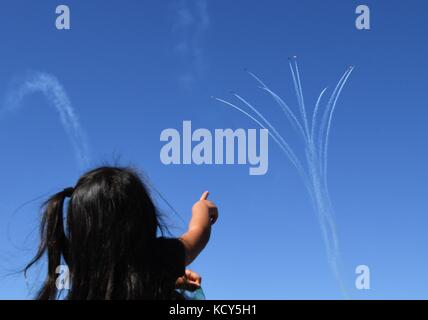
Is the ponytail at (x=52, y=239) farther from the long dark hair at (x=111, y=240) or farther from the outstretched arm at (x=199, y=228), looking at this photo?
the outstretched arm at (x=199, y=228)

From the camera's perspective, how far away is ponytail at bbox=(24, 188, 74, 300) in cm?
567

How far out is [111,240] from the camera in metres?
5.47

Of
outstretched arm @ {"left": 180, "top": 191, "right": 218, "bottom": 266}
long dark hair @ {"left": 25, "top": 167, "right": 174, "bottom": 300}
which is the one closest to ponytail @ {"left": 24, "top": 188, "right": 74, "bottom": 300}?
long dark hair @ {"left": 25, "top": 167, "right": 174, "bottom": 300}

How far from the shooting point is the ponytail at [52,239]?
5672mm

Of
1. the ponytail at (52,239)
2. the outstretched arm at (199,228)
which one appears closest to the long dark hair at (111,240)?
the ponytail at (52,239)

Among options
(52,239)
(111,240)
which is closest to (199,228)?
(111,240)

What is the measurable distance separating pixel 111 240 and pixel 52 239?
20.6 inches

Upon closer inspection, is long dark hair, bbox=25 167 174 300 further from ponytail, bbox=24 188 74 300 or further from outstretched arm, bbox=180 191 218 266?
outstretched arm, bbox=180 191 218 266

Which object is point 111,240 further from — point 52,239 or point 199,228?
point 199,228
